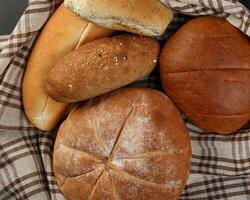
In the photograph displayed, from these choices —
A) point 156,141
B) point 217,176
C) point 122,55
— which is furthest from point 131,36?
point 217,176

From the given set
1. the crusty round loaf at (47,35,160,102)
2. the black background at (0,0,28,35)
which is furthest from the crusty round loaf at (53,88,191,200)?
the black background at (0,0,28,35)

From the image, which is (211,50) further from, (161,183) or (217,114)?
(161,183)

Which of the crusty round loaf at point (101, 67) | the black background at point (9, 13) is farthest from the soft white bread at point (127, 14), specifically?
the black background at point (9, 13)

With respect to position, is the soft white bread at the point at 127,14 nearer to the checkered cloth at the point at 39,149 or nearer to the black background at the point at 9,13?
the checkered cloth at the point at 39,149

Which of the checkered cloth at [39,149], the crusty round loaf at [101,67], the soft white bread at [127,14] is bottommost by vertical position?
the checkered cloth at [39,149]

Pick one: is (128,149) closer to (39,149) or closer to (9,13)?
(39,149)

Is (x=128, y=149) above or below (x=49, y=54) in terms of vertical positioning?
below

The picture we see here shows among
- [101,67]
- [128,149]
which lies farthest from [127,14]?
[128,149]
